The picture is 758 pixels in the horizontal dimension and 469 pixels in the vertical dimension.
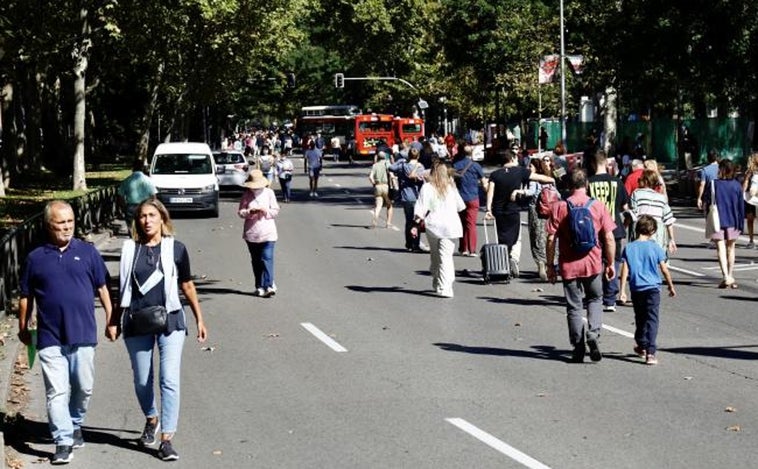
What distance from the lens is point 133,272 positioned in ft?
29.3

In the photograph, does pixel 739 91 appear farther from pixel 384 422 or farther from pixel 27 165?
pixel 384 422

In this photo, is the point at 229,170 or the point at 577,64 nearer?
the point at 229,170

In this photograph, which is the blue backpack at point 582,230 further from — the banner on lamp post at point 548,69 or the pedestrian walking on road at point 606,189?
the banner on lamp post at point 548,69

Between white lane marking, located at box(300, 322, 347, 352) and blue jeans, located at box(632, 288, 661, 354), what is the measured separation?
2989 mm

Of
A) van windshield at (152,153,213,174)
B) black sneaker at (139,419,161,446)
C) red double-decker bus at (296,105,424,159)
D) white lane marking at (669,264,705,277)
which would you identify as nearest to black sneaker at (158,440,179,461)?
black sneaker at (139,419,161,446)

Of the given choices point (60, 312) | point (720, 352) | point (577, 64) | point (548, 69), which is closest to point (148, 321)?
point (60, 312)

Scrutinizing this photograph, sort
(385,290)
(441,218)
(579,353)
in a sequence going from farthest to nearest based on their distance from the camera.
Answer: (385,290), (441,218), (579,353)

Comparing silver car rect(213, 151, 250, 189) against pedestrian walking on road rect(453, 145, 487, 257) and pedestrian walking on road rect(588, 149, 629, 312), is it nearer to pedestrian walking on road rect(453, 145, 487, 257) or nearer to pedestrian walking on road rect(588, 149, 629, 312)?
pedestrian walking on road rect(453, 145, 487, 257)

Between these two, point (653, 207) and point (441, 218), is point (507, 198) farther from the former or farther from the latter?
point (653, 207)

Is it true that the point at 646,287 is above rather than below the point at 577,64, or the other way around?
below

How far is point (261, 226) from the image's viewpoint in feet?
59.6

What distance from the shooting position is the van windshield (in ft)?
120

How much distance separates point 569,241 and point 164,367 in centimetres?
487

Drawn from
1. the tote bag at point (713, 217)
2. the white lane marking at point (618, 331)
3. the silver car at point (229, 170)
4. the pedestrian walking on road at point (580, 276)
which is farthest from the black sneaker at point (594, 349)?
the silver car at point (229, 170)
